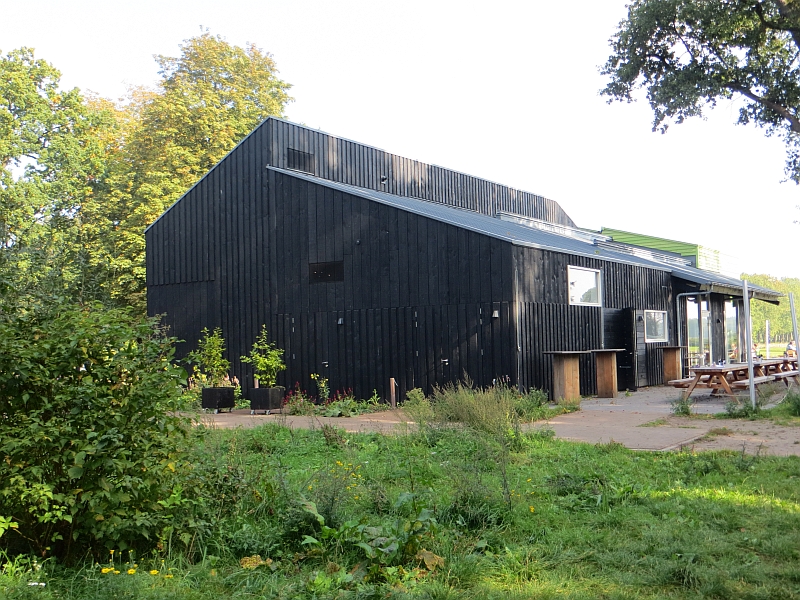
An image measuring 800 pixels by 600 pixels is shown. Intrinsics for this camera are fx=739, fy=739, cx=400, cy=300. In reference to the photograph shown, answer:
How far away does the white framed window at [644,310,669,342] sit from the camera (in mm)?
22031

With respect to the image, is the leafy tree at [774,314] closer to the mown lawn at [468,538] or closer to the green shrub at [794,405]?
the green shrub at [794,405]

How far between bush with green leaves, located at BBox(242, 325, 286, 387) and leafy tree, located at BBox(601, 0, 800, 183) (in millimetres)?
12120

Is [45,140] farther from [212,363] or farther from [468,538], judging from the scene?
[468,538]

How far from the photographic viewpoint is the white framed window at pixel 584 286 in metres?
18.2

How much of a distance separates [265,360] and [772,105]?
49.3ft

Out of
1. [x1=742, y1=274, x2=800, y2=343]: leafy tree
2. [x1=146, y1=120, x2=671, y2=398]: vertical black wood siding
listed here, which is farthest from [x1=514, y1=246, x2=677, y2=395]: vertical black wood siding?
[x1=742, y1=274, x2=800, y2=343]: leafy tree

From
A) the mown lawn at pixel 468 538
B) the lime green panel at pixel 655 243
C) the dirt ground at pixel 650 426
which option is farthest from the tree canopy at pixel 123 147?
the mown lawn at pixel 468 538

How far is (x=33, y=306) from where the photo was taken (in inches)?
197

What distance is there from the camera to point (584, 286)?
61.5 feet

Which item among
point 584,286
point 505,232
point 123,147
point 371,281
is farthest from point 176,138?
point 584,286

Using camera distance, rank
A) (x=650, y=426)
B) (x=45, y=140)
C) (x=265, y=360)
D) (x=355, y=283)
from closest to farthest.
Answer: (x=650, y=426) < (x=355, y=283) < (x=265, y=360) < (x=45, y=140)

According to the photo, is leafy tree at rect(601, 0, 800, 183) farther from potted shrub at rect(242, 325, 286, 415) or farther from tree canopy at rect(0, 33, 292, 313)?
tree canopy at rect(0, 33, 292, 313)

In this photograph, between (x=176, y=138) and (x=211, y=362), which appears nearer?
(x=211, y=362)

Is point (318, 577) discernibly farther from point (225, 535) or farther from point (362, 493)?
point (362, 493)
